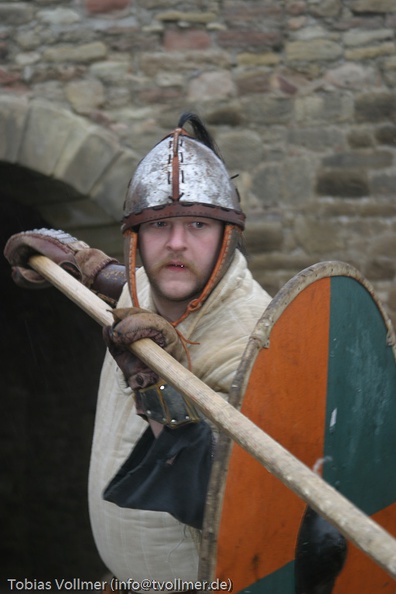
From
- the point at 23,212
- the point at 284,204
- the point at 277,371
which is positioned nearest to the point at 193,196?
the point at 277,371

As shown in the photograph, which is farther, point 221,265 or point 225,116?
point 225,116

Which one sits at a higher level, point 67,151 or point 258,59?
point 258,59

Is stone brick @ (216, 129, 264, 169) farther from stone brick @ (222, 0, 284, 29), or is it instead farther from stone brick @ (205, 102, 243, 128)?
stone brick @ (222, 0, 284, 29)

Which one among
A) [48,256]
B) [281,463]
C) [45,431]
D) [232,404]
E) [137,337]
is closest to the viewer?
[281,463]

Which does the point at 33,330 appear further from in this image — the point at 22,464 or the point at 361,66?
the point at 361,66

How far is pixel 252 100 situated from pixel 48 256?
1867 millimetres

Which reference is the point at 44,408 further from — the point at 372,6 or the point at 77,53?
the point at 372,6

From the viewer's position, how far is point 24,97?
14.4ft

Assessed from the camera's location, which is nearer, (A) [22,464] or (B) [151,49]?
(B) [151,49]

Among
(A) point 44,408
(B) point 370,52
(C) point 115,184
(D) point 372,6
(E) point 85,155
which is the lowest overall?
(A) point 44,408

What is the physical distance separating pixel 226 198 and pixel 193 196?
106 millimetres

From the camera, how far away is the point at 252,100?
4270 mm

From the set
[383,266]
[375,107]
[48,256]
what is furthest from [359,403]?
[375,107]

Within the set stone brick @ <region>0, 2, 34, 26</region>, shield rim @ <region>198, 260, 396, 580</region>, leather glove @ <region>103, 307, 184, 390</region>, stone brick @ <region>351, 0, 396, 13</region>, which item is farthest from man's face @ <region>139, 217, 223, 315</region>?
stone brick @ <region>0, 2, 34, 26</region>
